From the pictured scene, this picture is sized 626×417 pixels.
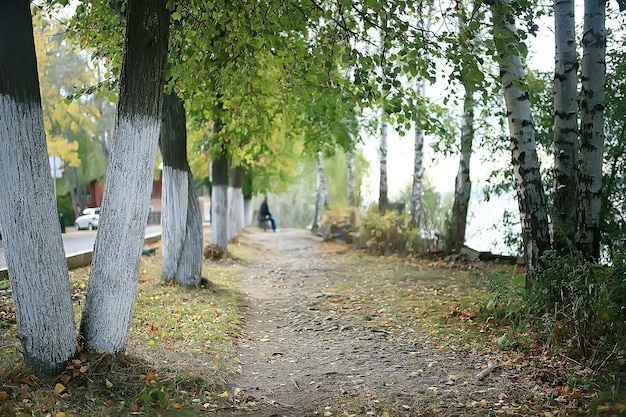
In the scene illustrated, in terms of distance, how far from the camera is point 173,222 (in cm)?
1070

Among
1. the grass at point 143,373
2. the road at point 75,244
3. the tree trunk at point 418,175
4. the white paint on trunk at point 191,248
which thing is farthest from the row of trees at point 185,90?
the tree trunk at point 418,175

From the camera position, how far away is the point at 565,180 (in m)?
7.41

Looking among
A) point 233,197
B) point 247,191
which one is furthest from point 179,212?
point 247,191

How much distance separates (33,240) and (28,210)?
248 mm

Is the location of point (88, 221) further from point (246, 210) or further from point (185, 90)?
point (185, 90)

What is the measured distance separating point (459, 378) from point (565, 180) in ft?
10.7

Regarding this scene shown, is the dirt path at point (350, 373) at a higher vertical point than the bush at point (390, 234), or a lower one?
lower

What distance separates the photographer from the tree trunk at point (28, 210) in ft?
15.1

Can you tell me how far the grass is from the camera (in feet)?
14.8

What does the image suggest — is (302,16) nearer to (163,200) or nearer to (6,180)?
(6,180)

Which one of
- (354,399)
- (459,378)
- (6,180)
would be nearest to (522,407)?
(459,378)

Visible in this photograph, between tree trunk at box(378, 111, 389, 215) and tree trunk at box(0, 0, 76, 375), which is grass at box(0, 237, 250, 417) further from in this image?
tree trunk at box(378, 111, 389, 215)

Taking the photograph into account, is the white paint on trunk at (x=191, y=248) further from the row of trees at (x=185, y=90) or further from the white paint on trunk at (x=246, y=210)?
the white paint on trunk at (x=246, y=210)

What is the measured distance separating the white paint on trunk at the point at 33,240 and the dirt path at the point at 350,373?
166cm
